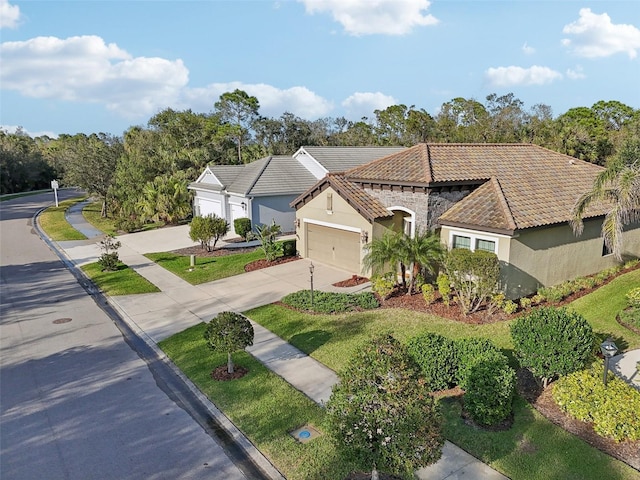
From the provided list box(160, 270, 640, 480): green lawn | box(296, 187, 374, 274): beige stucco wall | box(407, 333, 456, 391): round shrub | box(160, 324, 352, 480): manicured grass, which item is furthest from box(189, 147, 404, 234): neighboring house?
box(407, 333, 456, 391): round shrub

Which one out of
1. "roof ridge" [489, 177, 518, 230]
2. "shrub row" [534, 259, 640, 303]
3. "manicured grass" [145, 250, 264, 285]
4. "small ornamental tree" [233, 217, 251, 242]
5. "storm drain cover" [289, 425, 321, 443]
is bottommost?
"storm drain cover" [289, 425, 321, 443]

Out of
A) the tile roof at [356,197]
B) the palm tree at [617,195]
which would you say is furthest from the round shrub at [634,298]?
the tile roof at [356,197]

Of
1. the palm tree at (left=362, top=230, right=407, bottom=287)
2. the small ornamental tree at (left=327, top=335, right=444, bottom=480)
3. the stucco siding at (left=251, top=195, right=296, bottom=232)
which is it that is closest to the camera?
the small ornamental tree at (left=327, top=335, right=444, bottom=480)

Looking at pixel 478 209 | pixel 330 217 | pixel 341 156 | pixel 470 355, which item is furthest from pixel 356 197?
pixel 341 156

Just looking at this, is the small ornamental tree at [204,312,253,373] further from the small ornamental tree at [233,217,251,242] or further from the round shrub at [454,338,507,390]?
the small ornamental tree at [233,217,251,242]

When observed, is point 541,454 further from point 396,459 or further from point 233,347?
point 233,347

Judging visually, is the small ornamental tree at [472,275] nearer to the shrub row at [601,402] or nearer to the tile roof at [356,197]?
the tile roof at [356,197]

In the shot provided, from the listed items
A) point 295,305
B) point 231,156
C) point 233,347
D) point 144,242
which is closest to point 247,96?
point 231,156
